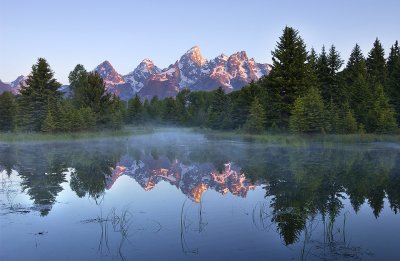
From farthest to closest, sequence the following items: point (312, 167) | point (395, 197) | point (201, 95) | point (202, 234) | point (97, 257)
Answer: point (201, 95)
point (312, 167)
point (395, 197)
point (202, 234)
point (97, 257)

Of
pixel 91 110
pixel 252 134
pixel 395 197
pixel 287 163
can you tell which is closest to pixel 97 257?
pixel 395 197

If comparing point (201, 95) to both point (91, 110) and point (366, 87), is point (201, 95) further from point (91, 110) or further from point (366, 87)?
point (366, 87)

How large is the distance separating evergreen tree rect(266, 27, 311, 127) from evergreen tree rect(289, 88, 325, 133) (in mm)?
4824

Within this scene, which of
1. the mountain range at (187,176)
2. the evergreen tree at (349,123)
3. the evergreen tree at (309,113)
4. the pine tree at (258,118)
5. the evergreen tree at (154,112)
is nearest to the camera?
the mountain range at (187,176)

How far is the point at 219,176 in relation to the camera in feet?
67.1

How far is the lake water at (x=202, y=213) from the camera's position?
867 cm

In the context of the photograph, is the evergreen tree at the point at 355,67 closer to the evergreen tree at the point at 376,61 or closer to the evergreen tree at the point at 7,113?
the evergreen tree at the point at 376,61

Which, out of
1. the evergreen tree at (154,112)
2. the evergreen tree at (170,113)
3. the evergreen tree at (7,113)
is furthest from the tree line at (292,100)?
the evergreen tree at (154,112)

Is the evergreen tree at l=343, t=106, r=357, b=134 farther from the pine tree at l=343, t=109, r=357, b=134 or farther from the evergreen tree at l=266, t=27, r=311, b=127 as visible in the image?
the evergreen tree at l=266, t=27, r=311, b=127

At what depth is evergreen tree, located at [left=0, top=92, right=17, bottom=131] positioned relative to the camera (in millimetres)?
67419

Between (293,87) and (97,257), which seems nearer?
(97,257)

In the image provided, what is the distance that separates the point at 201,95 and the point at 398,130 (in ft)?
327

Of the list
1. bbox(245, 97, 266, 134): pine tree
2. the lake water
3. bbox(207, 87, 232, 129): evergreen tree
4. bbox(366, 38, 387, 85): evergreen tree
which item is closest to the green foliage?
bbox(245, 97, 266, 134): pine tree

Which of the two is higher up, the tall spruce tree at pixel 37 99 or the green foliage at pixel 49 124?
the tall spruce tree at pixel 37 99
